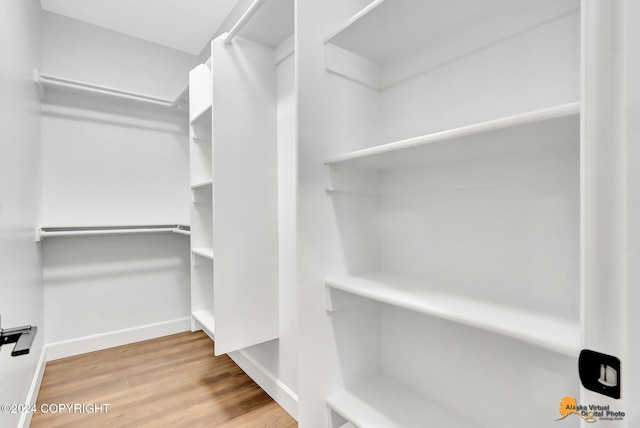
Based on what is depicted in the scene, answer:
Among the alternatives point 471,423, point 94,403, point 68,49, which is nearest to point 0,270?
point 94,403

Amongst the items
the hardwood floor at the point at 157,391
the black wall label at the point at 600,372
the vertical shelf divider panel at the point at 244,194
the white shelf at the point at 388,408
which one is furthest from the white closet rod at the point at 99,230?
the black wall label at the point at 600,372

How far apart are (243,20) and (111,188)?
188cm

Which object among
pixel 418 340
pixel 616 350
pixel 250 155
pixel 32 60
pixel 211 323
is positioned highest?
pixel 32 60

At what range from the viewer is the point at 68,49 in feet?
7.53

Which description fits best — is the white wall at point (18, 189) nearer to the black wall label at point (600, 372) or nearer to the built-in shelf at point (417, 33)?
the built-in shelf at point (417, 33)

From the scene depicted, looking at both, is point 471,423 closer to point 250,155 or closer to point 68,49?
point 250,155

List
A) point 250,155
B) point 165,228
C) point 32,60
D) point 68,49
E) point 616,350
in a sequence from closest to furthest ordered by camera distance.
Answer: point 616,350 < point 250,155 < point 32,60 < point 68,49 < point 165,228

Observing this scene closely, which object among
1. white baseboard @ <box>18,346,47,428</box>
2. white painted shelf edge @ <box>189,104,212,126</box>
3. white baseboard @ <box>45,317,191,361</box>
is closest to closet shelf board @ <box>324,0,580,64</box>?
white painted shelf edge @ <box>189,104,212,126</box>

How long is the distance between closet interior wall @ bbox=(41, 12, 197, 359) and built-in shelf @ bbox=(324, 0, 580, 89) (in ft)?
7.35

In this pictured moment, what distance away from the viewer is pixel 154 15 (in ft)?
7.34

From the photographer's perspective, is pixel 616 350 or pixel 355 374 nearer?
pixel 616 350

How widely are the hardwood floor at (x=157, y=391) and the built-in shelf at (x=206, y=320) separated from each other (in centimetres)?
31

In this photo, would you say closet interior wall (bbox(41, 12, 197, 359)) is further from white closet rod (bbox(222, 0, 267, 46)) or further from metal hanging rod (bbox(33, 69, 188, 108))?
white closet rod (bbox(222, 0, 267, 46))

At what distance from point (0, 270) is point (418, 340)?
1600mm
